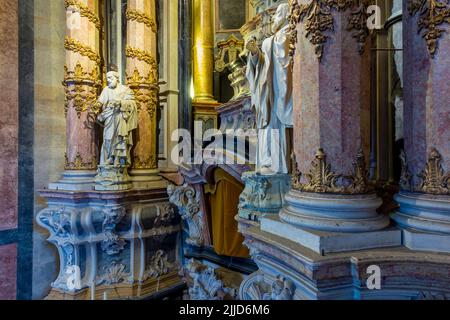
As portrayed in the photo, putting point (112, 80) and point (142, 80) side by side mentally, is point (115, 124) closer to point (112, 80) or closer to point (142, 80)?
point (112, 80)

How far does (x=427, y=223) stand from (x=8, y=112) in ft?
21.2

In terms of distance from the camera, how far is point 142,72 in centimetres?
612

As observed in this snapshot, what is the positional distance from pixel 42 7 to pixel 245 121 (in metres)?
4.51

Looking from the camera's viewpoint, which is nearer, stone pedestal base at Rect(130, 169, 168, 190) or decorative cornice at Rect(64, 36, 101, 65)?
decorative cornice at Rect(64, 36, 101, 65)

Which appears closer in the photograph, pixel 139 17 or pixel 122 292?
pixel 122 292

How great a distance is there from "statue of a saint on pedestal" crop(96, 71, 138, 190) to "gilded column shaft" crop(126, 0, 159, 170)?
47cm

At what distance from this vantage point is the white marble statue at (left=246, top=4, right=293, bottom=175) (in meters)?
3.23

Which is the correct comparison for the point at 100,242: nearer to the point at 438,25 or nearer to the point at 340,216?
the point at 340,216

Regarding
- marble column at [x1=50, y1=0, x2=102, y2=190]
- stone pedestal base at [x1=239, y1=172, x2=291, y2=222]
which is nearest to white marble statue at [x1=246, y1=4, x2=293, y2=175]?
stone pedestal base at [x1=239, y1=172, x2=291, y2=222]

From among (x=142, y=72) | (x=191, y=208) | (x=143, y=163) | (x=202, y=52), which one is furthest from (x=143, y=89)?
(x=191, y=208)

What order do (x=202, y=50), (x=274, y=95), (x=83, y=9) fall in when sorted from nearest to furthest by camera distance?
(x=274, y=95) < (x=83, y=9) < (x=202, y=50)

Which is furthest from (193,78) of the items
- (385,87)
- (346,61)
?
(346,61)

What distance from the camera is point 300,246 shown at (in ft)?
7.65

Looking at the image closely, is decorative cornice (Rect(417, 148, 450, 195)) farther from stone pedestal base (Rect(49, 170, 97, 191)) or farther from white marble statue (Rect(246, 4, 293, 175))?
stone pedestal base (Rect(49, 170, 97, 191))
